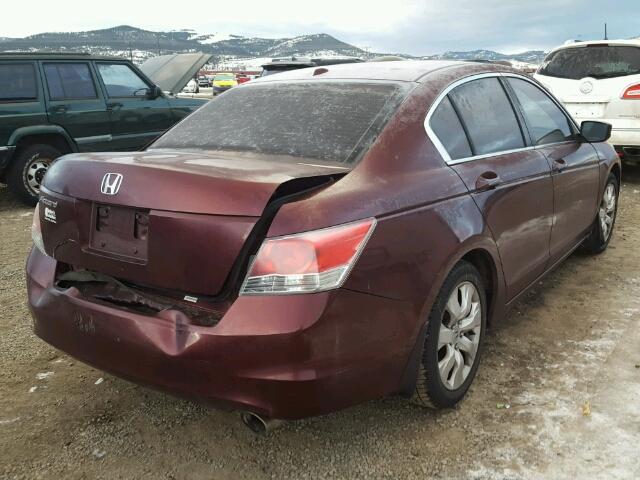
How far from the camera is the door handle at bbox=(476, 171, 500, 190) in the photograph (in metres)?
2.82

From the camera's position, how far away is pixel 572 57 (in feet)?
26.4

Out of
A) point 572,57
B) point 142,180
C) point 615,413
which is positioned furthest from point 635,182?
point 142,180

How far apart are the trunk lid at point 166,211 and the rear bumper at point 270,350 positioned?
0.17 metres

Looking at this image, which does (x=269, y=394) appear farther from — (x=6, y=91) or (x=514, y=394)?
(x=6, y=91)

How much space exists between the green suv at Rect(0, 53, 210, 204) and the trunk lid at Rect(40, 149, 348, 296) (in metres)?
4.96

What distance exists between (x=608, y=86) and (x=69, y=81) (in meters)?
6.77

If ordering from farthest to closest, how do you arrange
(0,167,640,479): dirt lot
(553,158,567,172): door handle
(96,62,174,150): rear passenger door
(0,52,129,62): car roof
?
(96,62,174,150): rear passenger door < (0,52,129,62): car roof < (553,158,567,172): door handle < (0,167,640,479): dirt lot

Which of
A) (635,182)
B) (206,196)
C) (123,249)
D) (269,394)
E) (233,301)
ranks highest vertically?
(206,196)

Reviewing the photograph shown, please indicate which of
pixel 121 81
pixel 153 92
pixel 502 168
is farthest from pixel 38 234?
pixel 153 92

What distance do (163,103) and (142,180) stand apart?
6922mm

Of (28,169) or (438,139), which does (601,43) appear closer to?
(438,139)

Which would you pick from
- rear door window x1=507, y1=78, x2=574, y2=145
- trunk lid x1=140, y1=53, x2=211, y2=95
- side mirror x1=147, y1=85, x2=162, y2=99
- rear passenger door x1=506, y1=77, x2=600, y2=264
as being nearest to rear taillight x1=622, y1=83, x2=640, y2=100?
rear passenger door x1=506, y1=77, x2=600, y2=264

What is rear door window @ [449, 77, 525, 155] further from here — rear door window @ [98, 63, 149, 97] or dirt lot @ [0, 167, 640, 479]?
rear door window @ [98, 63, 149, 97]

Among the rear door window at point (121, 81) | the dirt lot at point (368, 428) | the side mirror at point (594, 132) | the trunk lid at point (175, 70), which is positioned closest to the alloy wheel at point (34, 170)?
the rear door window at point (121, 81)
